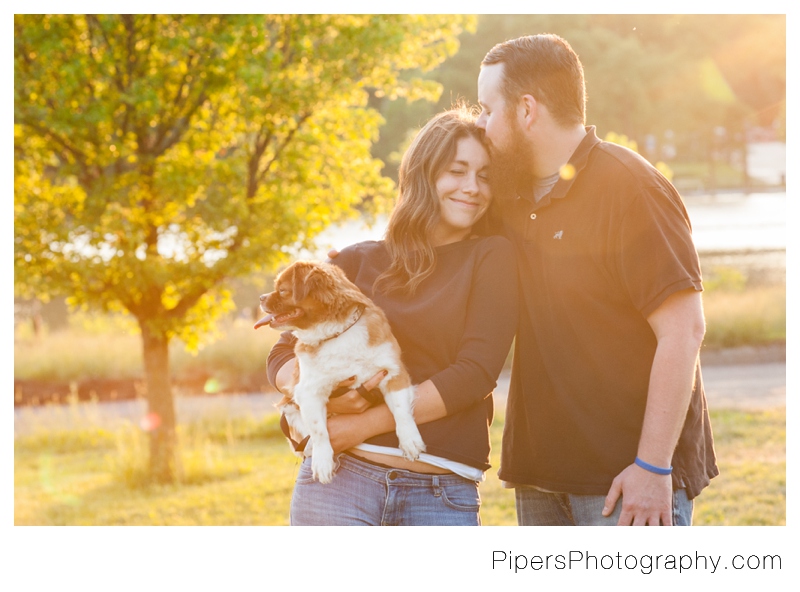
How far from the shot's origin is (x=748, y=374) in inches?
455

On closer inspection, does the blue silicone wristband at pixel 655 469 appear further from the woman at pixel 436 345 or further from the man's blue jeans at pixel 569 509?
the woman at pixel 436 345

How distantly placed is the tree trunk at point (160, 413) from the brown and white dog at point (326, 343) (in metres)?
4.99

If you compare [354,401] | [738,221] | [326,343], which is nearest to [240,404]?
[326,343]

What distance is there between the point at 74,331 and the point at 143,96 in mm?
9564

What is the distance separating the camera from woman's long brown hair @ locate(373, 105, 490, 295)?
3.06 meters

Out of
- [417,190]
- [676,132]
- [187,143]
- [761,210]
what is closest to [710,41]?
[676,132]

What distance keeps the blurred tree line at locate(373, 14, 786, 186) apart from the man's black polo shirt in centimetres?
1275

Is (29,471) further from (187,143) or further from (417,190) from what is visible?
(417,190)

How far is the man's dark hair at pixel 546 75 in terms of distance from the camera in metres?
3.03

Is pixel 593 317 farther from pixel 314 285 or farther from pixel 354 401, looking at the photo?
pixel 314 285

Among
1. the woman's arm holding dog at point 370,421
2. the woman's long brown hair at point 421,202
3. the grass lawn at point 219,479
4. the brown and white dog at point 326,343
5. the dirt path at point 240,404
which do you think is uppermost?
the woman's long brown hair at point 421,202

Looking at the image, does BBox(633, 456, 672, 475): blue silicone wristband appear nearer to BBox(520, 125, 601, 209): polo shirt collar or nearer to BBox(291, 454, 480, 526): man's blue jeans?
BBox(291, 454, 480, 526): man's blue jeans

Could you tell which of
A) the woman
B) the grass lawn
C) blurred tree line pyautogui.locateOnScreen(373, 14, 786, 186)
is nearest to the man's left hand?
the woman

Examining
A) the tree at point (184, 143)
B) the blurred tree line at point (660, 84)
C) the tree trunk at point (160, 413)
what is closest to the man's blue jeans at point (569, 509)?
the tree at point (184, 143)
